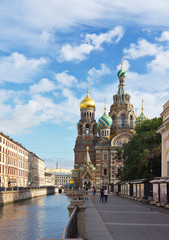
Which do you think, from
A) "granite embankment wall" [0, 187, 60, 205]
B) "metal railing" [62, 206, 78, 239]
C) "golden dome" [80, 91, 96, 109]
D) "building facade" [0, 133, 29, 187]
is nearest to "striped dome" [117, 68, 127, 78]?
"golden dome" [80, 91, 96, 109]

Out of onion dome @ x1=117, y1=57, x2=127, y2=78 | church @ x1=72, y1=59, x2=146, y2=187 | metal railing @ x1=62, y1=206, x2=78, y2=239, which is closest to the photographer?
metal railing @ x1=62, y1=206, x2=78, y2=239

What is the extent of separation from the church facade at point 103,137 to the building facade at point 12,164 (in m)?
20.4

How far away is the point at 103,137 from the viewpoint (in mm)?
94125

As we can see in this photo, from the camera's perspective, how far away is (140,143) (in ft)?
137

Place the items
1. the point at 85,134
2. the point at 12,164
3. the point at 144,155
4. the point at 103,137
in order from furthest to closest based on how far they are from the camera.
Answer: the point at 85,134 → the point at 103,137 → the point at 12,164 → the point at 144,155

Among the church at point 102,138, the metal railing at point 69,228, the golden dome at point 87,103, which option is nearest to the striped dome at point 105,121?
the church at point 102,138

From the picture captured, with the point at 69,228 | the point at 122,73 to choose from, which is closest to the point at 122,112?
the point at 122,73

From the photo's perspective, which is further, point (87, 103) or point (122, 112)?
point (87, 103)

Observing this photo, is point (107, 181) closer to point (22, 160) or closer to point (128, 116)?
point (128, 116)

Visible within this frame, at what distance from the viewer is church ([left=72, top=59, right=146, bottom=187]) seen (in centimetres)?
9131

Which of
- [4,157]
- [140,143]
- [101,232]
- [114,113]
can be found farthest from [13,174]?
[101,232]

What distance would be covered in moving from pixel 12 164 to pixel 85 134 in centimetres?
3803

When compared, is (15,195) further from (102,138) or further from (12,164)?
(102,138)

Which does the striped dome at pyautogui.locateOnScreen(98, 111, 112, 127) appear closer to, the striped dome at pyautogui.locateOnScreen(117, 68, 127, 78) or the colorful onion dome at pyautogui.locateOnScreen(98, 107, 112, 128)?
the colorful onion dome at pyautogui.locateOnScreen(98, 107, 112, 128)
